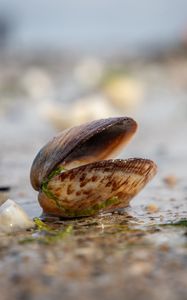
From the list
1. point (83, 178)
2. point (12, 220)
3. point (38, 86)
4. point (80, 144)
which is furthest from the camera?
point (38, 86)

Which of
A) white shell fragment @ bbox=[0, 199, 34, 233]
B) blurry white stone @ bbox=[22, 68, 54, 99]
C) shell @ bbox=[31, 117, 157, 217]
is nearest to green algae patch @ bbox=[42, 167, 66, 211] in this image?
shell @ bbox=[31, 117, 157, 217]

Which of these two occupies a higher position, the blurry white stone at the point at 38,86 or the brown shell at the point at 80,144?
the blurry white stone at the point at 38,86

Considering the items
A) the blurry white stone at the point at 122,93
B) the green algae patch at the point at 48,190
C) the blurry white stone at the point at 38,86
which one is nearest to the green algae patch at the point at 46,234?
the green algae patch at the point at 48,190

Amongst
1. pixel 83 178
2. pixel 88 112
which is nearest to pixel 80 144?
pixel 83 178

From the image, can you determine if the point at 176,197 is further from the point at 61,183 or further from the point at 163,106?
the point at 163,106

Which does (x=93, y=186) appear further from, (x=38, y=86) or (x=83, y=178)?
(x=38, y=86)

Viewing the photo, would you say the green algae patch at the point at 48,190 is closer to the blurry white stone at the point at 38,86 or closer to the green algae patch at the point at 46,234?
the green algae patch at the point at 46,234

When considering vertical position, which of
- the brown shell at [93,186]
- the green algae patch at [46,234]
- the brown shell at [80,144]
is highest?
the brown shell at [80,144]
